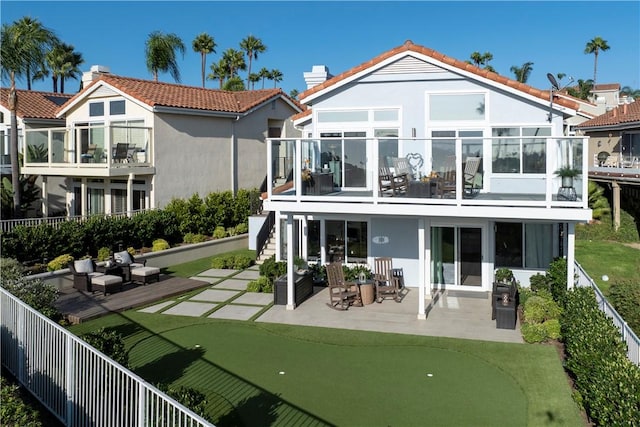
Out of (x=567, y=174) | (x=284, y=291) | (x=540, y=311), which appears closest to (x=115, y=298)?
(x=284, y=291)

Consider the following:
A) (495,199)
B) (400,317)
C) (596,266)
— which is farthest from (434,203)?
(596,266)

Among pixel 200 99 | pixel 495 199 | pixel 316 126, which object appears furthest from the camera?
pixel 200 99

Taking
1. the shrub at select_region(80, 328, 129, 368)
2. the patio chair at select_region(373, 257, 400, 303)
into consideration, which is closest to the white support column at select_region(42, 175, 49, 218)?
the patio chair at select_region(373, 257, 400, 303)

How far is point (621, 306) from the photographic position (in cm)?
1236

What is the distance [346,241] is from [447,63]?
6.29 m

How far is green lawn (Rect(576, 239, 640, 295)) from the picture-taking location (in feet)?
68.9

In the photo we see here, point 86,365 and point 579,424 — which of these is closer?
point 86,365

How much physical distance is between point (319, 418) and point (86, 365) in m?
3.55

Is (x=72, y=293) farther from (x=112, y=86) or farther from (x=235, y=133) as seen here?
(x=235, y=133)

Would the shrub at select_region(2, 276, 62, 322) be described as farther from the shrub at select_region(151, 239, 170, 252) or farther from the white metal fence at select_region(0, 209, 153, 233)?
the shrub at select_region(151, 239, 170, 252)

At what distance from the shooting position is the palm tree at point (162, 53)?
38531 millimetres

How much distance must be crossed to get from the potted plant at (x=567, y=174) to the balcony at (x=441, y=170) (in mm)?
53

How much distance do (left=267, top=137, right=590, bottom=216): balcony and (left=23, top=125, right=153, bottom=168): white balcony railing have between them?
32.6 feet

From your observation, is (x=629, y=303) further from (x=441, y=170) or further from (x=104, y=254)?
(x=104, y=254)
